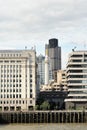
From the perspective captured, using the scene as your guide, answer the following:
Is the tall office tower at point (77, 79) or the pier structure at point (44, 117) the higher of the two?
the tall office tower at point (77, 79)

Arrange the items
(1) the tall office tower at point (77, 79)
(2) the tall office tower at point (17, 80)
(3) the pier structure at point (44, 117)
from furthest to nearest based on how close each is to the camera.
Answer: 1. (2) the tall office tower at point (17, 80)
2. (1) the tall office tower at point (77, 79)
3. (3) the pier structure at point (44, 117)

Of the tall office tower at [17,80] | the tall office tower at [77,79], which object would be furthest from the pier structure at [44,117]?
the tall office tower at [17,80]

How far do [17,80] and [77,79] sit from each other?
35775 millimetres

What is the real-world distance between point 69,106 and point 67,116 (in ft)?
83.2

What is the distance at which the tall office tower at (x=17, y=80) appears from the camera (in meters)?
196

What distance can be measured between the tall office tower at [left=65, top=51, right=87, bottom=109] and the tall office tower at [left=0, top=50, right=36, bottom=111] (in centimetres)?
2819

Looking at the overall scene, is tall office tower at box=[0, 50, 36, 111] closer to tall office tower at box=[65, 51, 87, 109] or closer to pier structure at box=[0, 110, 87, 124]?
tall office tower at box=[65, 51, 87, 109]

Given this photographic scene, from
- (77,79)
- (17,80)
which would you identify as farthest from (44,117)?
(17,80)

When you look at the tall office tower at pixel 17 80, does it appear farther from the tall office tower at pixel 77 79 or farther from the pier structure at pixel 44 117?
the pier structure at pixel 44 117

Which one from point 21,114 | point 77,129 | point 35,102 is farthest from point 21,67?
point 77,129

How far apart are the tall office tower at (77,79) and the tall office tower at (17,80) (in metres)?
28.2

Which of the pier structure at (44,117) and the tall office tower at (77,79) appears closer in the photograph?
the pier structure at (44,117)

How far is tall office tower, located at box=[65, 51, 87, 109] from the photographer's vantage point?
170 m

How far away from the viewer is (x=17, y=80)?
198 meters
